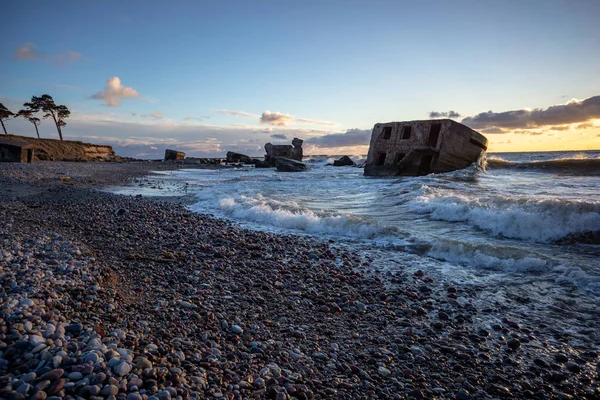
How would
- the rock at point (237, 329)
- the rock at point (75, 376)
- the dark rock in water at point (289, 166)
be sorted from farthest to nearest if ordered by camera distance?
the dark rock in water at point (289, 166) → the rock at point (237, 329) → the rock at point (75, 376)

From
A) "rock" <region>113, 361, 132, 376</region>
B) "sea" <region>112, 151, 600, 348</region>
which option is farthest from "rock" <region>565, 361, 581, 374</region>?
"rock" <region>113, 361, 132, 376</region>

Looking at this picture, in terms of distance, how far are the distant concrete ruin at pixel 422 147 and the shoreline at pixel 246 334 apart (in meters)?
21.5

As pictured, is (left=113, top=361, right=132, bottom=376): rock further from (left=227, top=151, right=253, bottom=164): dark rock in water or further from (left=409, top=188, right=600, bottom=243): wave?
(left=227, top=151, right=253, bottom=164): dark rock in water

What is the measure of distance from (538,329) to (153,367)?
14.3 feet

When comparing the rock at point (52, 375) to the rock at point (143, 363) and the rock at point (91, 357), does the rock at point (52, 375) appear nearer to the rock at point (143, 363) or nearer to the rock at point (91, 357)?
the rock at point (91, 357)

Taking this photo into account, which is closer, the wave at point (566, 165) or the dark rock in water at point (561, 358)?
the dark rock in water at point (561, 358)

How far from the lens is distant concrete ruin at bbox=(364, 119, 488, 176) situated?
24.6 metres

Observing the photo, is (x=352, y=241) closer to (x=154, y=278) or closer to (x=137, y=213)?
(x=154, y=278)

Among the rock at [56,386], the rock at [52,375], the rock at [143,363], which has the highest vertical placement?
the rock at [52,375]

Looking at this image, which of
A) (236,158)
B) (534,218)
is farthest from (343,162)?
(534,218)

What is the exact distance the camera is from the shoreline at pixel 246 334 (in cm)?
253

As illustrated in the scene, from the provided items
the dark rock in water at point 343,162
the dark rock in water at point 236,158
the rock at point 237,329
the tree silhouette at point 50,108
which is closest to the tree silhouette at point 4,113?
the tree silhouette at point 50,108

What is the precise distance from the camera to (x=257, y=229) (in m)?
8.84

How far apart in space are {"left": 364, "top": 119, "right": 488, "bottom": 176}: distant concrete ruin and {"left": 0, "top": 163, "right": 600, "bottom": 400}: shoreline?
21472 millimetres
